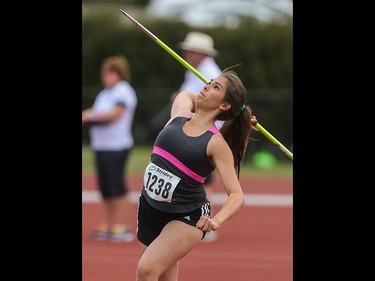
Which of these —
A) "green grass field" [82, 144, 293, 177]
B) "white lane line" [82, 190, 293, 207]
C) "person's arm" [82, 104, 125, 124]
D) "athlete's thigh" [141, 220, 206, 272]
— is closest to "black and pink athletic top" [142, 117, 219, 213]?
"athlete's thigh" [141, 220, 206, 272]

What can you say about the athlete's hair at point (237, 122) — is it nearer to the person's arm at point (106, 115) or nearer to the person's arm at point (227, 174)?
the person's arm at point (227, 174)

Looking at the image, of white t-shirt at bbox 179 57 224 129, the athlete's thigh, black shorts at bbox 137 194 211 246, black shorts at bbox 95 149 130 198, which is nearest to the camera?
the athlete's thigh

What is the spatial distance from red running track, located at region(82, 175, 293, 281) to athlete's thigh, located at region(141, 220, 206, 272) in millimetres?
2544

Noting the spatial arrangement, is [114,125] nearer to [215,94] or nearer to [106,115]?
[106,115]

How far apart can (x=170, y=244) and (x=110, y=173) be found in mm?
4638

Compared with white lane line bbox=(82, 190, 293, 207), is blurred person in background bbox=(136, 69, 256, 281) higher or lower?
higher

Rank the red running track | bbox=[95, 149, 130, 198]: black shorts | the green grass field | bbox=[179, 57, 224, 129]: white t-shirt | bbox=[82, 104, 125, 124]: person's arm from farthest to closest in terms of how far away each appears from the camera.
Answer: the green grass field
bbox=[95, 149, 130, 198]: black shorts
bbox=[82, 104, 125, 124]: person's arm
bbox=[179, 57, 224, 129]: white t-shirt
the red running track

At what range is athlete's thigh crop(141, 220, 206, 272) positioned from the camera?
569cm

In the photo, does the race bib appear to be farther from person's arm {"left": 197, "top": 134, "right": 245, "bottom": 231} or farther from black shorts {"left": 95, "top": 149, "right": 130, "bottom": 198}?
black shorts {"left": 95, "top": 149, "right": 130, "bottom": 198}

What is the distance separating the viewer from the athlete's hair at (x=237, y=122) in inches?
232

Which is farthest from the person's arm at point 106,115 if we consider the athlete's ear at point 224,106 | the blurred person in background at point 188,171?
the athlete's ear at point 224,106

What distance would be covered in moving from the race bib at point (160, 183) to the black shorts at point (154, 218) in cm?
13
